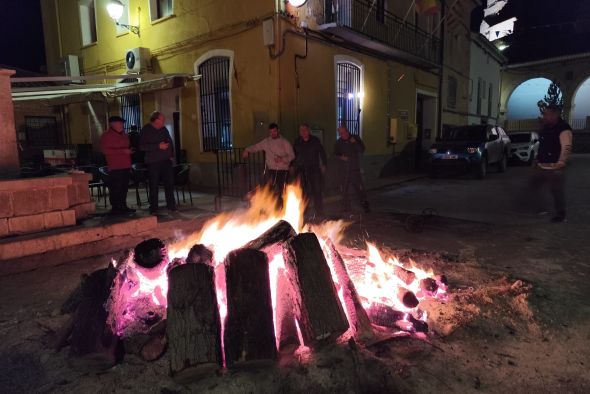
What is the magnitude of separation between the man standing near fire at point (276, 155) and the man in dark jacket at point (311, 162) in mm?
314

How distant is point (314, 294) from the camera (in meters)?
3.00

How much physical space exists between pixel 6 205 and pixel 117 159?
182 cm

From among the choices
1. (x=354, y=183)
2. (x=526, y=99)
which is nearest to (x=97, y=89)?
(x=354, y=183)

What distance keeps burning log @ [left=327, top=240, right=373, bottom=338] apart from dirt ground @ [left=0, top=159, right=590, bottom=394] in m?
0.13

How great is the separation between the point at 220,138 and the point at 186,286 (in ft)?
28.0

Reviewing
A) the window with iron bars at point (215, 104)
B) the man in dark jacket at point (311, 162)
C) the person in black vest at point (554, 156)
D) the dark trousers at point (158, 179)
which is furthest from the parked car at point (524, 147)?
the dark trousers at point (158, 179)

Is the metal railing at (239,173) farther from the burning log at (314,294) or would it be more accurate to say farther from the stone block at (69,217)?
the burning log at (314,294)

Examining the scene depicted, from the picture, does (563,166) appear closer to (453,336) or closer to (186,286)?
(453,336)

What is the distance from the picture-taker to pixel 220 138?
36.1 feet

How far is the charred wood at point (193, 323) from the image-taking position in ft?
8.29

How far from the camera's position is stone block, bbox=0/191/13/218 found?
4794mm

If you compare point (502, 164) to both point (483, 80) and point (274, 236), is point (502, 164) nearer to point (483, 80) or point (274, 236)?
point (483, 80)

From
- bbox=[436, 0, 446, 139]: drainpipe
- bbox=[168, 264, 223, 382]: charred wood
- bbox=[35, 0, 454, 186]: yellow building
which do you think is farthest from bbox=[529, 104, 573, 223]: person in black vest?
bbox=[436, 0, 446, 139]: drainpipe

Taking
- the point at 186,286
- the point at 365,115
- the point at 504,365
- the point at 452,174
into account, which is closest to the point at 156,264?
the point at 186,286
